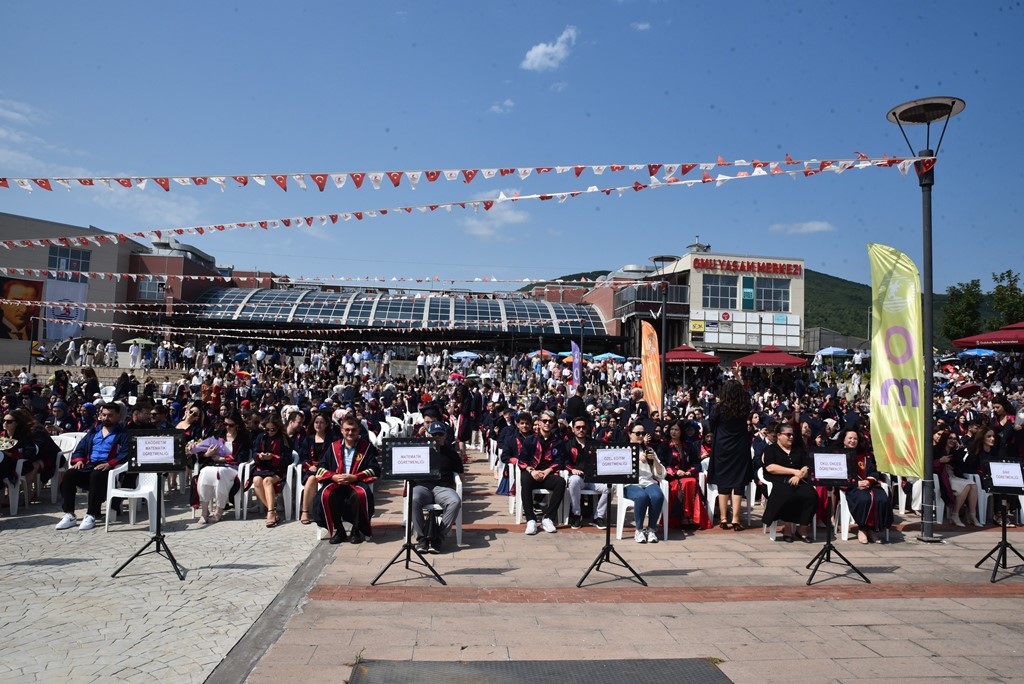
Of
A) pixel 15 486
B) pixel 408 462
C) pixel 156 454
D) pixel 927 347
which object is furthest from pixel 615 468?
pixel 15 486

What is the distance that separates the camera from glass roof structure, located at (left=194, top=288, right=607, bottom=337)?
147ft

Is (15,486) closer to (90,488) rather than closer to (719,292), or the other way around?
(90,488)

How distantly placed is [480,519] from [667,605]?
373cm

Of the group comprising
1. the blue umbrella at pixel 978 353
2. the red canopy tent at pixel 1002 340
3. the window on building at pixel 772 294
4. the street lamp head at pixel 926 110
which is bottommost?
the red canopy tent at pixel 1002 340

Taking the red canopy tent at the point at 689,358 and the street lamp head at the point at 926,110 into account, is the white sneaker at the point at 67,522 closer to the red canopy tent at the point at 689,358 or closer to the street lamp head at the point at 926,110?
the street lamp head at the point at 926,110

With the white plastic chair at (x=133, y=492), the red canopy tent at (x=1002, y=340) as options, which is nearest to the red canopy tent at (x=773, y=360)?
the red canopy tent at (x=1002, y=340)

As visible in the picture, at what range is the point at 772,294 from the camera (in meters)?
45.8

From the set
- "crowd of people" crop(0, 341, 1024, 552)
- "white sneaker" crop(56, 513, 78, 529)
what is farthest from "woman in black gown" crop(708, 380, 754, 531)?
"white sneaker" crop(56, 513, 78, 529)

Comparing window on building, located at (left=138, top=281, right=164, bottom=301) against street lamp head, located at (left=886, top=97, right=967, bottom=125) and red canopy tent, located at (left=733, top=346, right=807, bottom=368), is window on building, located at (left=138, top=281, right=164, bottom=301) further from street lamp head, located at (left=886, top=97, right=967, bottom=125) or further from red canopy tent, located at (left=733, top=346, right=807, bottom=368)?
street lamp head, located at (left=886, top=97, right=967, bottom=125)

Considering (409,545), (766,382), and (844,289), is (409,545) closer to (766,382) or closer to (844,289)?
(766,382)

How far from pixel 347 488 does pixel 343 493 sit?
0.21ft

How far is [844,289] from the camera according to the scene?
15162 centimetres

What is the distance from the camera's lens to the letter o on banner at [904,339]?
803 centimetres

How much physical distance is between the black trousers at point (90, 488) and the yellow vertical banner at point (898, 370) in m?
8.91
